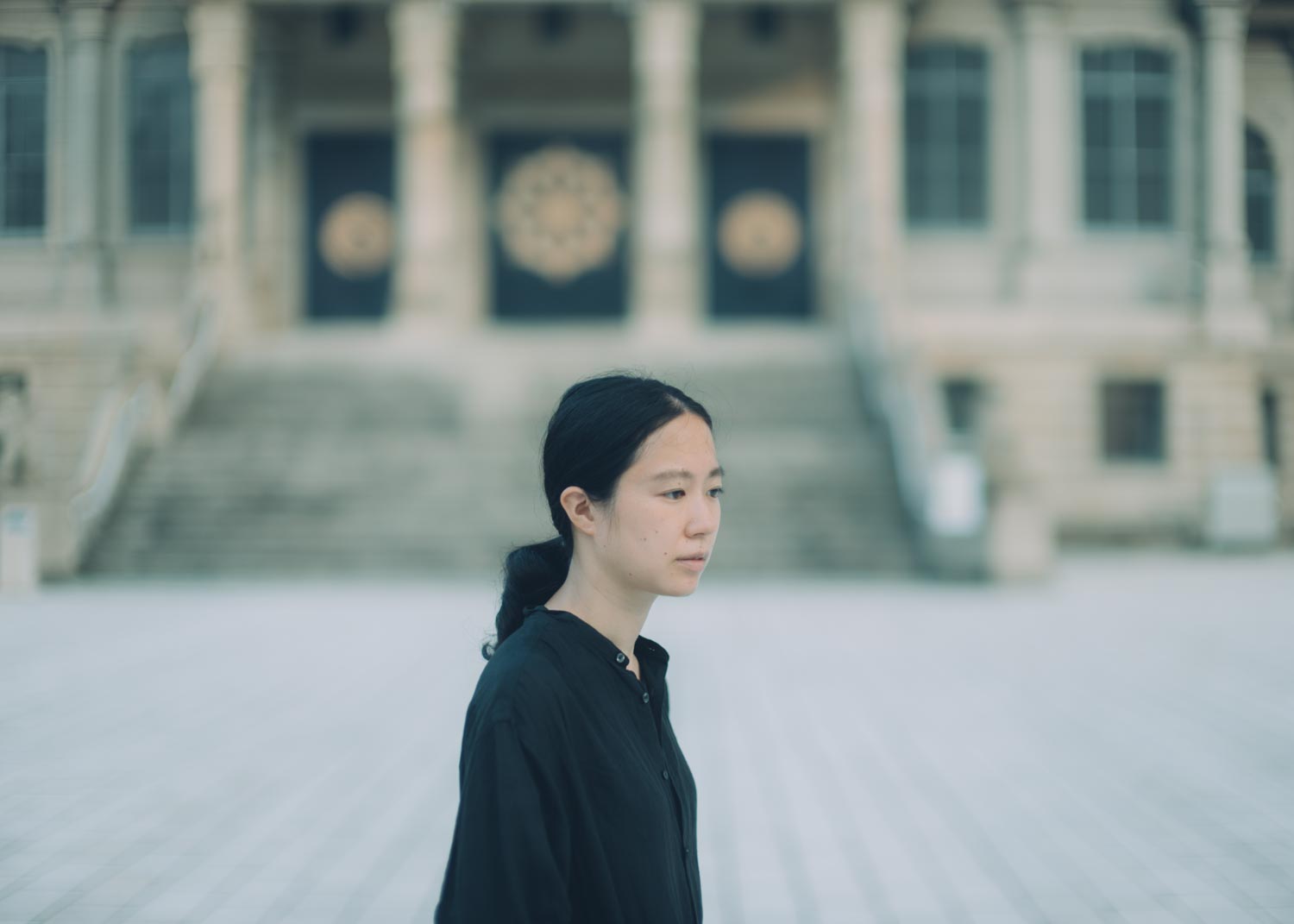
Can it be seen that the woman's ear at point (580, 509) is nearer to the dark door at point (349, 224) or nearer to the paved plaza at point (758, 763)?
the paved plaza at point (758, 763)

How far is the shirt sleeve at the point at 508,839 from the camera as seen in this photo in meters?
1.78

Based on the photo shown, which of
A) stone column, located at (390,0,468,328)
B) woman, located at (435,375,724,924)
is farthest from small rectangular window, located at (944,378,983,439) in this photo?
woman, located at (435,375,724,924)

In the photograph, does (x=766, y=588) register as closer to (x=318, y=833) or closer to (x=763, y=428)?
(x=763, y=428)

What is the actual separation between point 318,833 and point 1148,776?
4218 mm

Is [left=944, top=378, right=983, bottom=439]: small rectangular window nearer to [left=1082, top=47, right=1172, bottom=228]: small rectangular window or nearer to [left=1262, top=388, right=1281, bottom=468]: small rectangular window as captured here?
[left=1082, top=47, right=1172, bottom=228]: small rectangular window

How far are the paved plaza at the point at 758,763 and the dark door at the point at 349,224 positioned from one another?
13.3 metres

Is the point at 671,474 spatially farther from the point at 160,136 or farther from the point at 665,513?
the point at 160,136

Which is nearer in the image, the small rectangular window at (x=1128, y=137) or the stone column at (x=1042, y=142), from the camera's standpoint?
the stone column at (x=1042, y=142)

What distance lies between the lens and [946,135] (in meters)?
22.6

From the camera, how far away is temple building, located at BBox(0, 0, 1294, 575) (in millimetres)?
19766

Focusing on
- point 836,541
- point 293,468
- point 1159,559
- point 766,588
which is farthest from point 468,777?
point 1159,559

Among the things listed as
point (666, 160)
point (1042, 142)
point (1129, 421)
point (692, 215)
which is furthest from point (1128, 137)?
point (666, 160)

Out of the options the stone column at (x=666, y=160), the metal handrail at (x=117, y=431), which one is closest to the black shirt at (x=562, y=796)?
the metal handrail at (x=117, y=431)

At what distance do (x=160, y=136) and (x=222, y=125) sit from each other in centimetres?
296
